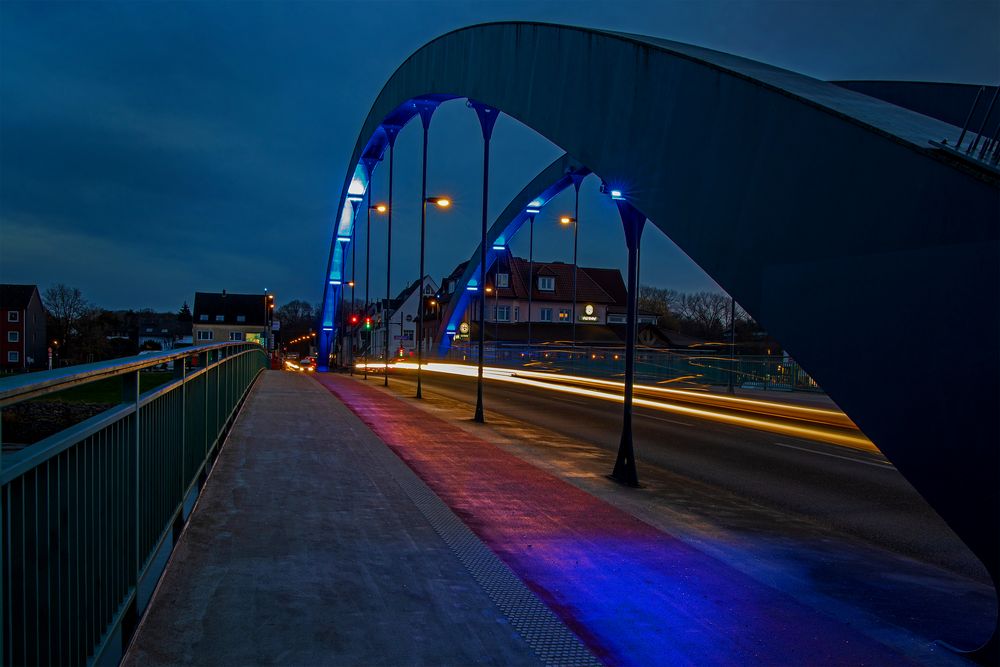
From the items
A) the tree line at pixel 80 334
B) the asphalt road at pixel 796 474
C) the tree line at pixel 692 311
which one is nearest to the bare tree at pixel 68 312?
the tree line at pixel 80 334

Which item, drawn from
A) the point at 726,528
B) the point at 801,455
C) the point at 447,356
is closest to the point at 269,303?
the point at 447,356

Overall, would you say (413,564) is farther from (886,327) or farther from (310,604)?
(886,327)

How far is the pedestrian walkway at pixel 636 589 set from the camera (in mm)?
3750

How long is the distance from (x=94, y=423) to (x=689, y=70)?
18.8 feet

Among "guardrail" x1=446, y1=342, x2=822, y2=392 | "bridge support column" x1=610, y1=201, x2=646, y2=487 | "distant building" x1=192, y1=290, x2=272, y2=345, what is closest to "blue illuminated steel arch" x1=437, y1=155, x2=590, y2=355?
"guardrail" x1=446, y1=342, x2=822, y2=392

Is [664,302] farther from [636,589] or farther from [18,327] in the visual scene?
[636,589]

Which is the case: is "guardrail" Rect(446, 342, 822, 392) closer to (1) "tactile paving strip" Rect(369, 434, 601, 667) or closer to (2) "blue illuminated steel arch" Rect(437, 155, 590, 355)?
(2) "blue illuminated steel arch" Rect(437, 155, 590, 355)

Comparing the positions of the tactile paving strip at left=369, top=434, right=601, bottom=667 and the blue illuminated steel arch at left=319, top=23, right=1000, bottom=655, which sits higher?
the blue illuminated steel arch at left=319, top=23, right=1000, bottom=655

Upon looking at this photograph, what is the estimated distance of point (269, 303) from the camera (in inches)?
2212

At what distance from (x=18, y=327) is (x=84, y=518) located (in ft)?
231

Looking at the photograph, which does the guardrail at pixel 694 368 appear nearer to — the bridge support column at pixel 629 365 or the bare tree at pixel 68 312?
the bridge support column at pixel 629 365

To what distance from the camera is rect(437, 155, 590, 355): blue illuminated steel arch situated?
41.0 m

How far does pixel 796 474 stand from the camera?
9.77 metres

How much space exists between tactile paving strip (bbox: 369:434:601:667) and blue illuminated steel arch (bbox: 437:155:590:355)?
23.8 metres
